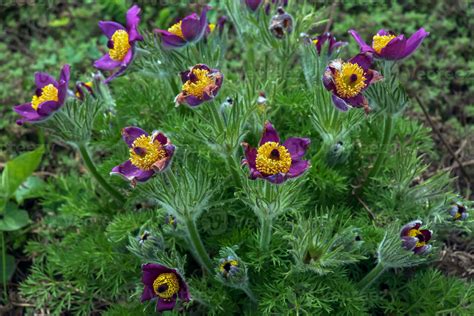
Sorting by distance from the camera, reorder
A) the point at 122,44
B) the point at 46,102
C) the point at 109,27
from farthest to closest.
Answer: the point at 109,27, the point at 122,44, the point at 46,102

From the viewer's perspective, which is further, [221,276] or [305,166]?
[221,276]

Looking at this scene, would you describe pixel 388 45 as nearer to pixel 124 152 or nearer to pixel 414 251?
pixel 414 251

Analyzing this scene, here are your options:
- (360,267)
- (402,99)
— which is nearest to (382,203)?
(360,267)

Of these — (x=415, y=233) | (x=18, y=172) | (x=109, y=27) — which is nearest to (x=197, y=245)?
(x=415, y=233)

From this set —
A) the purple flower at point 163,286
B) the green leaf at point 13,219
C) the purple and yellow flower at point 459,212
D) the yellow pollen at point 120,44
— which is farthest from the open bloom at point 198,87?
the green leaf at point 13,219

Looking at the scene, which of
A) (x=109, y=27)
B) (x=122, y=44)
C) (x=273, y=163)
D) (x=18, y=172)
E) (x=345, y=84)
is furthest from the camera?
(x=18, y=172)

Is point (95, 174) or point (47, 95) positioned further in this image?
point (95, 174)

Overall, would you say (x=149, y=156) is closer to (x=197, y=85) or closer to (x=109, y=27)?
(x=197, y=85)
